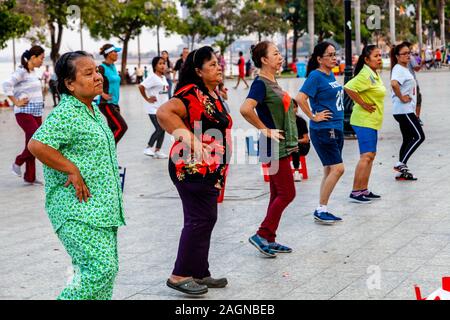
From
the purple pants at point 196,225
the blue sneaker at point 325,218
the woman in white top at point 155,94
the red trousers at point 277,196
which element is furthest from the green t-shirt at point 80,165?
the woman in white top at point 155,94

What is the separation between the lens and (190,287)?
649cm

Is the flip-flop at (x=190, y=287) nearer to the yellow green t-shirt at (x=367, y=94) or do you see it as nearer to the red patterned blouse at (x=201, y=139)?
the red patterned blouse at (x=201, y=139)

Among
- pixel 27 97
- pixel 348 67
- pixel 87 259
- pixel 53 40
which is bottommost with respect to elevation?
pixel 87 259

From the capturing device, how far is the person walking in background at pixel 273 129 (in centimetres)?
760

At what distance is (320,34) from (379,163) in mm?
61629

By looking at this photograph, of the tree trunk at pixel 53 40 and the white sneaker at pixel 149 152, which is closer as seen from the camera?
the white sneaker at pixel 149 152

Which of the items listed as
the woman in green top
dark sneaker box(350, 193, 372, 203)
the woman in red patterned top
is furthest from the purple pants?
dark sneaker box(350, 193, 372, 203)

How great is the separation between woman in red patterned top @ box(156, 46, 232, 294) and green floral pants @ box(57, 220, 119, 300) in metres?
1.41

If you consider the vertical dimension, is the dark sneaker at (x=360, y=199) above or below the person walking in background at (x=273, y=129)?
below

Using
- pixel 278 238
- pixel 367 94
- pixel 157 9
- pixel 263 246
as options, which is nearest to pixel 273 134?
pixel 263 246

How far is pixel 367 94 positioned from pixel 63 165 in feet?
18.9

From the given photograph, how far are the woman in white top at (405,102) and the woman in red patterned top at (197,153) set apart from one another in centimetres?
536

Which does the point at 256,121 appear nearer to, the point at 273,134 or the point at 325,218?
the point at 273,134

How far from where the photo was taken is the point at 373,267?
23.3 feet
